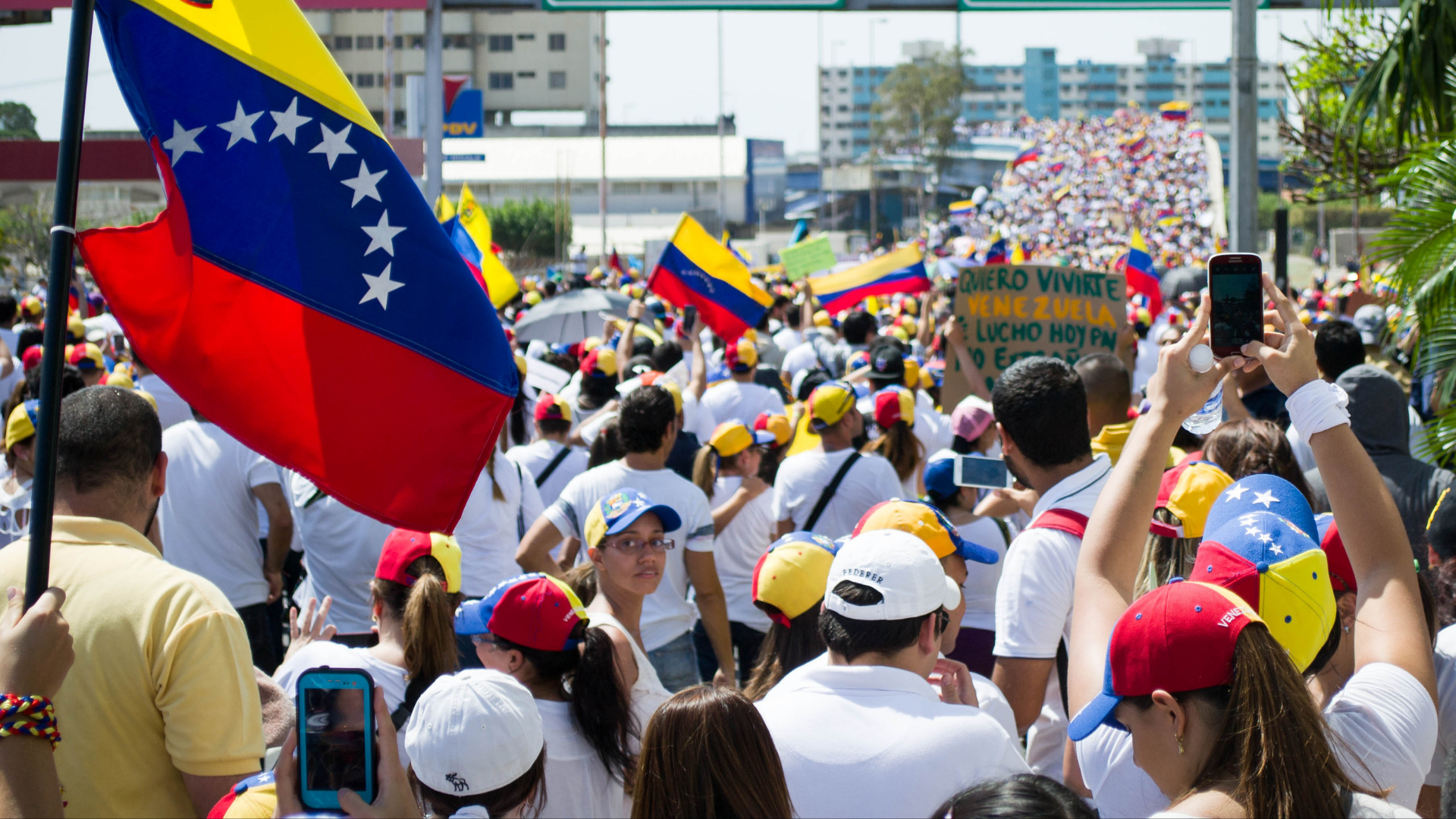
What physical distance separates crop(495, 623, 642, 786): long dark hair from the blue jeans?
5.71ft

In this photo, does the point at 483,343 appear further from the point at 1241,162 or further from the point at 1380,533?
the point at 1241,162

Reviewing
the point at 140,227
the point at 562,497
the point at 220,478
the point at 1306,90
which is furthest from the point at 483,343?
the point at 1306,90

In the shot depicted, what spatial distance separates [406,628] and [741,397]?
486 centimetres

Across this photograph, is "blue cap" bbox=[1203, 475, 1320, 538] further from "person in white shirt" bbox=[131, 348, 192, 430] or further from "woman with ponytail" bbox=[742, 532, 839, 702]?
"person in white shirt" bbox=[131, 348, 192, 430]

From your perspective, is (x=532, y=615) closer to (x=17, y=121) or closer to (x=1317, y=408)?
(x=1317, y=408)

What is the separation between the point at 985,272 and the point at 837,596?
5.48 m

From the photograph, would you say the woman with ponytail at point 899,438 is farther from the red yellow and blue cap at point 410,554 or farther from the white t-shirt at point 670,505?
the red yellow and blue cap at point 410,554

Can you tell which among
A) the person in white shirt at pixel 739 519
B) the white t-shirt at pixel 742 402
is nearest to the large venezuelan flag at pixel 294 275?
the person in white shirt at pixel 739 519

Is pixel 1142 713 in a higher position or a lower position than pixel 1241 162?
lower

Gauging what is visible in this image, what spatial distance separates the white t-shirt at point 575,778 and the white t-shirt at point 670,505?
1.82 m

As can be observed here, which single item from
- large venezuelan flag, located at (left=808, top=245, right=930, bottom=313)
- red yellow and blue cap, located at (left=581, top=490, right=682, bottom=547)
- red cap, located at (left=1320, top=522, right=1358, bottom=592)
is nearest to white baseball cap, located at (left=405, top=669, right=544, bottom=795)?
red yellow and blue cap, located at (left=581, top=490, right=682, bottom=547)

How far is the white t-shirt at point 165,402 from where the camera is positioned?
7.96 metres

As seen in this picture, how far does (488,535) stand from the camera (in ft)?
18.5

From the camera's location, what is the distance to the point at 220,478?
18.7 ft
